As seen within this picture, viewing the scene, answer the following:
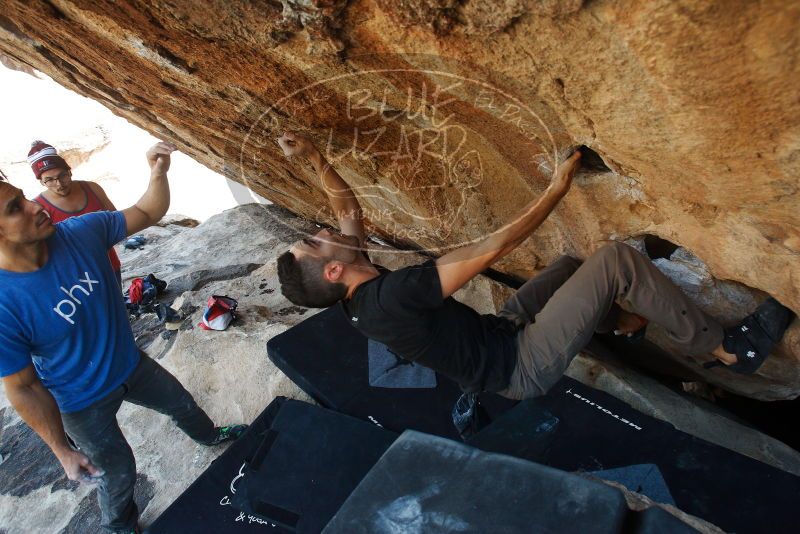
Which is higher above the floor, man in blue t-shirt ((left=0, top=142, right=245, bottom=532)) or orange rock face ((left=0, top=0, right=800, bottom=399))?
orange rock face ((left=0, top=0, right=800, bottom=399))

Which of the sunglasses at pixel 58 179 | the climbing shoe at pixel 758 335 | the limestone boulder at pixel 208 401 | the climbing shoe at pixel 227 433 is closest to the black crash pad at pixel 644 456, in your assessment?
the limestone boulder at pixel 208 401

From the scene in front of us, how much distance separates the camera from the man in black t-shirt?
1.72m

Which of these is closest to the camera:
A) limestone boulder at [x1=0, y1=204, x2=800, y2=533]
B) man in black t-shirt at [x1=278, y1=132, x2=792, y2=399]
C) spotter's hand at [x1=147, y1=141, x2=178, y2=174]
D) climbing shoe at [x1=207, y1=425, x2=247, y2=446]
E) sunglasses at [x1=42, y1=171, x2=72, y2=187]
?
man in black t-shirt at [x1=278, y1=132, x2=792, y2=399]

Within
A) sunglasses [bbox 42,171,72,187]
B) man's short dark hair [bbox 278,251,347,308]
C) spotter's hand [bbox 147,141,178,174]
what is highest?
spotter's hand [bbox 147,141,178,174]

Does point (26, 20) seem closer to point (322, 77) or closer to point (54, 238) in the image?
point (54, 238)

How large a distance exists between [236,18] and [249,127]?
1.30m

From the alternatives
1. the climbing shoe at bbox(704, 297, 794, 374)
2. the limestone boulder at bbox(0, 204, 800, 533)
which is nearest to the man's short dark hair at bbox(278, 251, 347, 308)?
the limestone boulder at bbox(0, 204, 800, 533)

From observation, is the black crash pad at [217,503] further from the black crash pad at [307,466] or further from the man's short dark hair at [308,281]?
the man's short dark hair at [308,281]

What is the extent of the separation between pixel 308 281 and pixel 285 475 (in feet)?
3.23

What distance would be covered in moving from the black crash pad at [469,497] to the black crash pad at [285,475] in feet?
3.23

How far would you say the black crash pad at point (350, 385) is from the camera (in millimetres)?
2498

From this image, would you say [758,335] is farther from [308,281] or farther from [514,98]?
[308,281]

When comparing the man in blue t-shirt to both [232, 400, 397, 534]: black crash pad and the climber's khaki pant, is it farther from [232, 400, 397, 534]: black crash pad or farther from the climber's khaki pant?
the climber's khaki pant

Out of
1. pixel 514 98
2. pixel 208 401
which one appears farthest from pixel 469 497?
pixel 208 401
